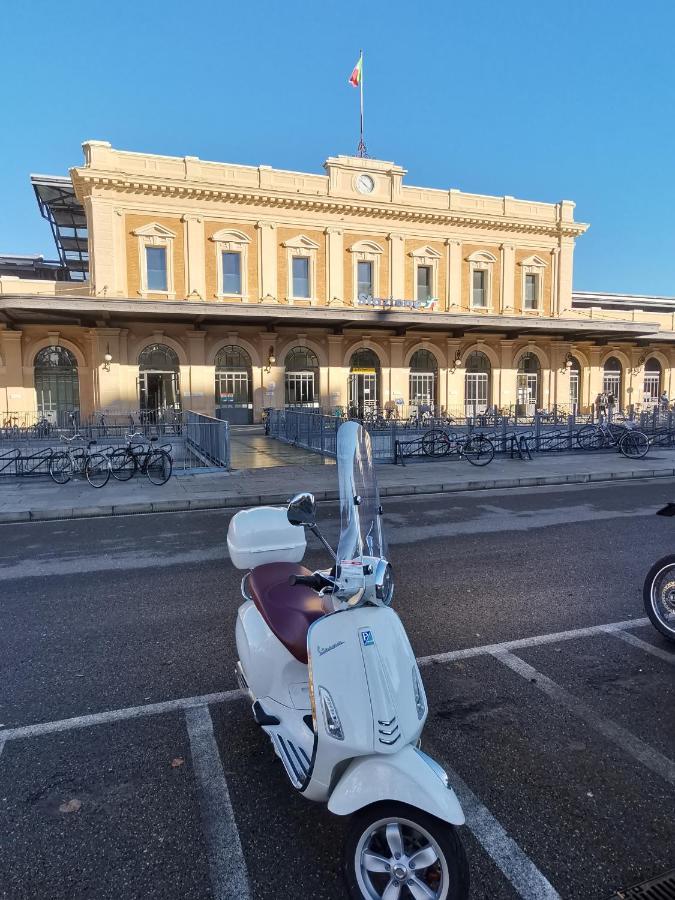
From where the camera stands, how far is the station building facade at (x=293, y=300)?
90.6 feet

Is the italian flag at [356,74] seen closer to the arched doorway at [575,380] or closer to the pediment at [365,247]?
the pediment at [365,247]

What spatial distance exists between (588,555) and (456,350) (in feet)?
93.3

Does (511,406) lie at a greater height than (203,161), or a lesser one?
lesser

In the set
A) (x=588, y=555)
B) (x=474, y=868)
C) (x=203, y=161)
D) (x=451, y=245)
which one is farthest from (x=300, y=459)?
(x=451, y=245)

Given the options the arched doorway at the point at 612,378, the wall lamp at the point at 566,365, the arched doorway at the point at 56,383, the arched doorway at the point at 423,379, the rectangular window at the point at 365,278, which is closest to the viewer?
the arched doorway at the point at 56,383

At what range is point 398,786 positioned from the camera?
1992mm

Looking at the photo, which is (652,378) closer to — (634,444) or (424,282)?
(424,282)

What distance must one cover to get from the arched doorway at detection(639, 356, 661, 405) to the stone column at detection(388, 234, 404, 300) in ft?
64.7

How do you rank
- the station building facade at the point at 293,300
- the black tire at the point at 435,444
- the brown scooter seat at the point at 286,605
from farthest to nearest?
the station building facade at the point at 293,300 < the black tire at the point at 435,444 < the brown scooter seat at the point at 286,605

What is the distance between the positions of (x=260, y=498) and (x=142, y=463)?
3862 mm

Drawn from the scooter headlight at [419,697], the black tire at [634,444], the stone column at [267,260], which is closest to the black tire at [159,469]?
the scooter headlight at [419,697]

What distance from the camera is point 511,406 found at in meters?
35.2

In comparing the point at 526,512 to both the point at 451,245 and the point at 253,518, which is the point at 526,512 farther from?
the point at 451,245

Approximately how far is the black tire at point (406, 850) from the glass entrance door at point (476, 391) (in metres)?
33.7
